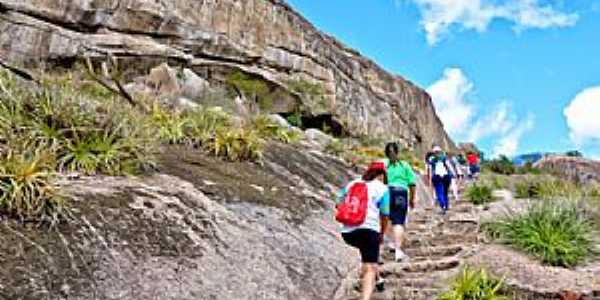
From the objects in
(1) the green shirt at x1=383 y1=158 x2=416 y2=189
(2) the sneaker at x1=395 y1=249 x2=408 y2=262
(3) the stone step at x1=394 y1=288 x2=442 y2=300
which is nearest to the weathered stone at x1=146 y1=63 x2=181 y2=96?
(1) the green shirt at x1=383 y1=158 x2=416 y2=189

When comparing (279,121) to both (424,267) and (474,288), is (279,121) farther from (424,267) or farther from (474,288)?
(474,288)

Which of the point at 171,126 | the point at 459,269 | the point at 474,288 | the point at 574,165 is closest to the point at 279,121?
the point at 171,126

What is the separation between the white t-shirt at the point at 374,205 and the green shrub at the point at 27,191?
2.85 meters

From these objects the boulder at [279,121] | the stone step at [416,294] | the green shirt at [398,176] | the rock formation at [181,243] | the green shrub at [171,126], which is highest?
the boulder at [279,121]

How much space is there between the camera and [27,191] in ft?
20.0

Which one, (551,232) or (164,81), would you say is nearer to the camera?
(551,232)

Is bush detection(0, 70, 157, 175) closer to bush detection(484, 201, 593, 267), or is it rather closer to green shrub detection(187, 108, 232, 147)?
green shrub detection(187, 108, 232, 147)

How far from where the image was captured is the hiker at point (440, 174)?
13.5 m

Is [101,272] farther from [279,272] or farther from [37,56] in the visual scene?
[37,56]

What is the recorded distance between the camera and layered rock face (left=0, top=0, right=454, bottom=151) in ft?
69.2

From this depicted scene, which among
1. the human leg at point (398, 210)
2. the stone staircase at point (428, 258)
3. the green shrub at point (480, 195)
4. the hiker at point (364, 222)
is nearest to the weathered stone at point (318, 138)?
the green shrub at point (480, 195)

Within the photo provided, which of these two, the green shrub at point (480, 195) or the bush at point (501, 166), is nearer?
the green shrub at point (480, 195)

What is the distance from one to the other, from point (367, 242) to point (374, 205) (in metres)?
0.39

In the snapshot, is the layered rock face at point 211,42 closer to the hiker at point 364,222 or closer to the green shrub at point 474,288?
the hiker at point 364,222
